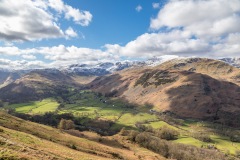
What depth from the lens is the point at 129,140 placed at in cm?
15538

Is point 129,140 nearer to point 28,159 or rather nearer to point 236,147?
point 236,147

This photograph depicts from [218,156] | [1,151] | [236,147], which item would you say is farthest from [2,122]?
[236,147]

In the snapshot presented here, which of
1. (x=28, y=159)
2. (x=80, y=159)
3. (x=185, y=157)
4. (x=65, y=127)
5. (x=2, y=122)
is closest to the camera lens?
(x=28, y=159)

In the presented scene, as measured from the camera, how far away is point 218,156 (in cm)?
15900

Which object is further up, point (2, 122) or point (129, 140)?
point (2, 122)

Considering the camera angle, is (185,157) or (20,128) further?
(185,157)

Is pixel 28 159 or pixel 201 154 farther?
pixel 201 154

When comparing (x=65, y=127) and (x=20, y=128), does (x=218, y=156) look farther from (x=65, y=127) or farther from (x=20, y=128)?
(x=20, y=128)

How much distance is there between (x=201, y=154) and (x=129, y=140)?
1738 inches

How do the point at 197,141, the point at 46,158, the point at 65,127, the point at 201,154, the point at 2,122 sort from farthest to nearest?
1. the point at 197,141
2. the point at 65,127
3. the point at 201,154
4. the point at 2,122
5. the point at 46,158

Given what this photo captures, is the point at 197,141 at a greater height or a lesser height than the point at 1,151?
lesser

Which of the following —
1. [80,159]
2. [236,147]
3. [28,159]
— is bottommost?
[236,147]

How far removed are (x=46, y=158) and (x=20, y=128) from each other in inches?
1822

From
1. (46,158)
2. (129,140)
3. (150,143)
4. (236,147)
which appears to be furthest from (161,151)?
(46,158)
